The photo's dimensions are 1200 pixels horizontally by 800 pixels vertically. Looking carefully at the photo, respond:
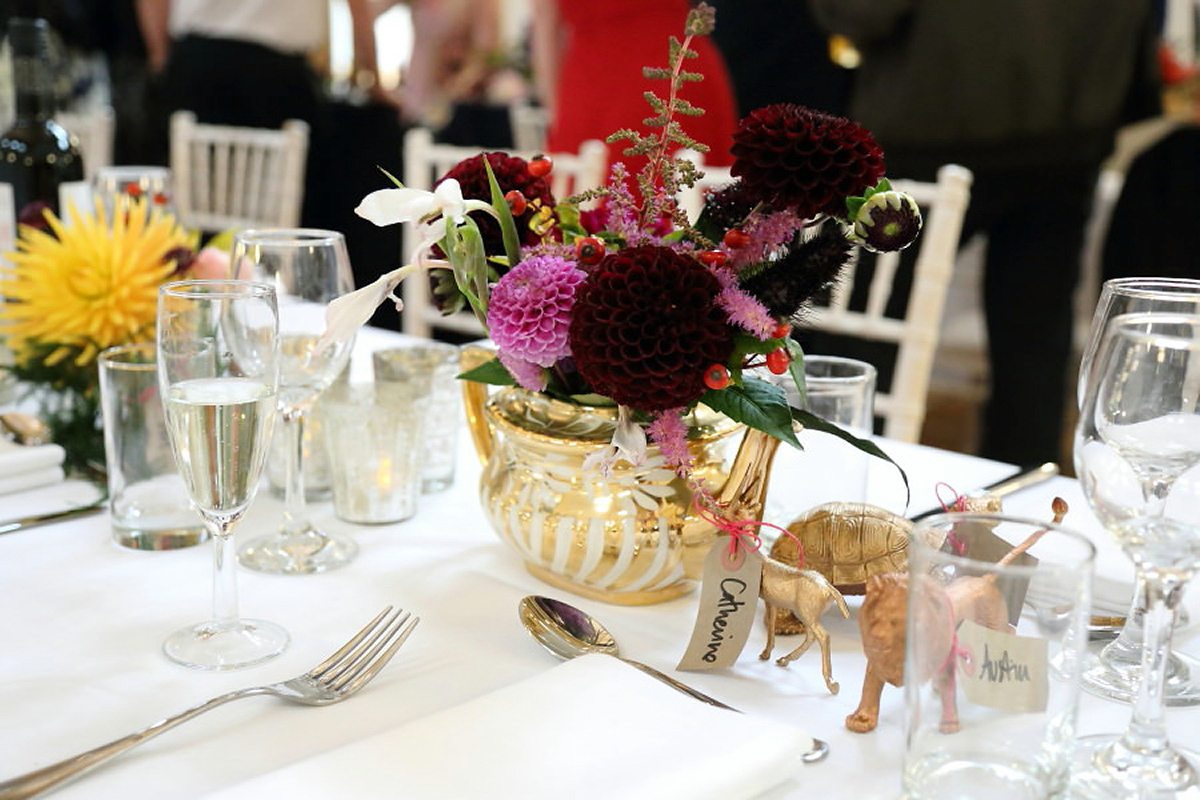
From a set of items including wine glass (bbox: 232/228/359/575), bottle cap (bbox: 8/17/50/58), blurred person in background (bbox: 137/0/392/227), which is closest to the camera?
wine glass (bbox: 232/228/359/575)

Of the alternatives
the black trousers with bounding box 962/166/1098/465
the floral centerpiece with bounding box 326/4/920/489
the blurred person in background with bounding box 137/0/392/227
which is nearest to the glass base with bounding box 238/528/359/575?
the floral centerpiece with bounding box 326/4/920/489

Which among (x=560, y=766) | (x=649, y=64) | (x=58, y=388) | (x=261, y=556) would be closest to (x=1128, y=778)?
(x=560, y=766)

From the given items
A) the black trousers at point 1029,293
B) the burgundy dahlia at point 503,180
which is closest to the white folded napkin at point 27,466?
the burgundy dahlia at point 503,180

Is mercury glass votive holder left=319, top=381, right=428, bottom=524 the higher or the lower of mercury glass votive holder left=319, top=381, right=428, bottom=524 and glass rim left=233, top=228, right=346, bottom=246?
the lower

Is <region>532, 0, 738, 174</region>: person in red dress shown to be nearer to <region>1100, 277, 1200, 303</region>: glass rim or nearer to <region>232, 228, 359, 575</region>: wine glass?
<region>232, 228, 359, 575</region>: wine glass

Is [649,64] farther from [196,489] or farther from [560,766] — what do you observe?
[560,766]

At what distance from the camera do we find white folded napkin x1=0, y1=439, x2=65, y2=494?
99 cm

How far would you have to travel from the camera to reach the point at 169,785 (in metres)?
0.59

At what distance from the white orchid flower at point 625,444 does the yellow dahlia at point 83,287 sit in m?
0.52

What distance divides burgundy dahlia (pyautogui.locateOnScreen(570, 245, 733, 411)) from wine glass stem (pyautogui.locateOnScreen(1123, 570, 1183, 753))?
26 cm

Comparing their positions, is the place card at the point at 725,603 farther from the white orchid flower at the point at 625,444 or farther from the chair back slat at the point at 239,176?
the chair back slat at the point at 239,176

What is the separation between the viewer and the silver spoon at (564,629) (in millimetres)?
738

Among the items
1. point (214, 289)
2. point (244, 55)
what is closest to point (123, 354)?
point (214, 289)

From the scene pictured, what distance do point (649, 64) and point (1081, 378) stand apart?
175 cm
